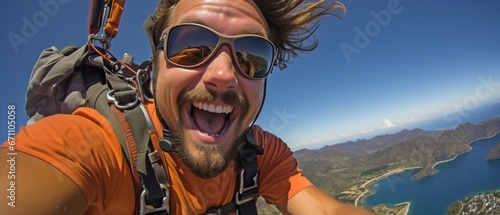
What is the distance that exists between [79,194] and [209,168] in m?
0.64

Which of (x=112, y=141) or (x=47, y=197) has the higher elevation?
(x=112, y=141)

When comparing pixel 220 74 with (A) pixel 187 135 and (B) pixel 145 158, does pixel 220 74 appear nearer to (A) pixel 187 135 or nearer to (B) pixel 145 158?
(A) pixel 187 135

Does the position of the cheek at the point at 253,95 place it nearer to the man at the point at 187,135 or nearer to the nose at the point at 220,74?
the man at the point at 187,135

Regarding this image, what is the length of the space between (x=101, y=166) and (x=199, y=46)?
2.86ft

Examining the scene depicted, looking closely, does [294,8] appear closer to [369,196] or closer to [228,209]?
[228,209]

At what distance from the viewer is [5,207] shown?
2.92 feet

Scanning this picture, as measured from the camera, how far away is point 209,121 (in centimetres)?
168

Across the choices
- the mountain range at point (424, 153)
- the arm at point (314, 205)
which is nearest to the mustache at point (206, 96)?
the arm at point (314, 205)

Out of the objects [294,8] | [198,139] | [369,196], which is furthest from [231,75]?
[369,196]

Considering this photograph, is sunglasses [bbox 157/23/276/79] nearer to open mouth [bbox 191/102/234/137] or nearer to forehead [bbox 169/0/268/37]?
forehead [bbox 169/0/268/37]

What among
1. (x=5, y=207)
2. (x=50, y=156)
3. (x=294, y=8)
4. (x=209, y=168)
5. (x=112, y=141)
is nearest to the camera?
(x=5, y=207)

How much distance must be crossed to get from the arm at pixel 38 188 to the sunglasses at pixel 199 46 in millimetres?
836

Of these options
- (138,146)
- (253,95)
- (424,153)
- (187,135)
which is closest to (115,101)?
(138,146)

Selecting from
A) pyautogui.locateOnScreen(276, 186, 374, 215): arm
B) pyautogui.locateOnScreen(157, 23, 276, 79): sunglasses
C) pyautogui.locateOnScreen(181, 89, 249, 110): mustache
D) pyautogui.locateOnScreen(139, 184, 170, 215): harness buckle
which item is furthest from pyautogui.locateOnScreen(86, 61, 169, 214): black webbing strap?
pyautogui.locateOnScreen(276, 186, 374, 215): arm
